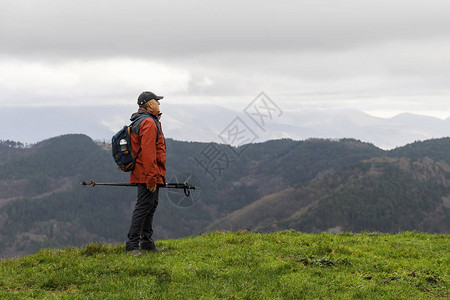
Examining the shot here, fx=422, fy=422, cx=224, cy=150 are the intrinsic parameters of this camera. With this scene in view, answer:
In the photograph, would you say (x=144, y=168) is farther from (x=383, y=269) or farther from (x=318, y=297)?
(x=383, y=269)

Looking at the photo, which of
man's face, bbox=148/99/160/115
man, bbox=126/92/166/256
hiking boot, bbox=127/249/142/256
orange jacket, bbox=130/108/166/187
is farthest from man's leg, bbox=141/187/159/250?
man's face, bbox=148/99/160/115

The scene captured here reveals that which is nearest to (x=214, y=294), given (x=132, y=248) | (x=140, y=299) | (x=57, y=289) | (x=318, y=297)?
(x=140, y=299)

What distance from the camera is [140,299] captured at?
25.5ft

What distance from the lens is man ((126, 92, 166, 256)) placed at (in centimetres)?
1128

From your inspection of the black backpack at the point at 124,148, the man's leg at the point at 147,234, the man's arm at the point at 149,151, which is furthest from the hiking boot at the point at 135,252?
the black backpack at the point at 124,148

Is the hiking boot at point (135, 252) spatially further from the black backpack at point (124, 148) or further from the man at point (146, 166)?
the black backpack at point (124, 148)

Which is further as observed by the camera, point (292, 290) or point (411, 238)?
point (411, 238)

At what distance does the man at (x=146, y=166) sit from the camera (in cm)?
1128

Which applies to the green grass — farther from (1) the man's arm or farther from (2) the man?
(1) the man's arm

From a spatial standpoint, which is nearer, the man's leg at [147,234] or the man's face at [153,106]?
the man's face at [153,106]

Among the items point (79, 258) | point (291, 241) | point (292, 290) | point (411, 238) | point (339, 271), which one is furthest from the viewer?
point (411, 238)

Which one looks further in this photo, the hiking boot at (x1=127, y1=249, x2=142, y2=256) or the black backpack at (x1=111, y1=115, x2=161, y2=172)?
the black backpack at (x1=111, y1=115, x2=161, y2=172)

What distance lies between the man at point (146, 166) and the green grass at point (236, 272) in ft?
2.37

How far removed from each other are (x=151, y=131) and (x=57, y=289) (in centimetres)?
453
